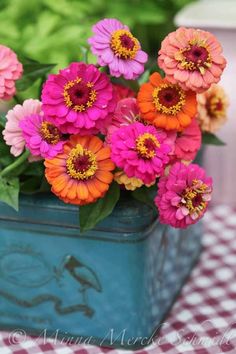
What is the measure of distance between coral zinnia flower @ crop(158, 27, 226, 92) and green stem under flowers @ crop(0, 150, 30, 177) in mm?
165

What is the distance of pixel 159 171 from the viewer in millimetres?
722

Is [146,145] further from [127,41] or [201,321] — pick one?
[201,321]

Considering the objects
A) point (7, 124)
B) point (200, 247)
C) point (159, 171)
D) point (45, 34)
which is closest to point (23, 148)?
point (7, 124)

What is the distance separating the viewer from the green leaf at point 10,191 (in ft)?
2.57

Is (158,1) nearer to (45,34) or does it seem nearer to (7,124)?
(45,34)

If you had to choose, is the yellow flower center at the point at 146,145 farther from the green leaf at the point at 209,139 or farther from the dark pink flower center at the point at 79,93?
the green leaf at the point at 209,139

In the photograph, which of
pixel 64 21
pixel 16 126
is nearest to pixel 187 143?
pixel 16 126

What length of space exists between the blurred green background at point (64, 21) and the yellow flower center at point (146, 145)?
1.84 ft

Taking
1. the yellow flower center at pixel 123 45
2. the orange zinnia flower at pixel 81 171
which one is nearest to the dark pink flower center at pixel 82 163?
the orange zinnia flower at pixel 81 171

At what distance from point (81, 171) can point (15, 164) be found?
88 mm

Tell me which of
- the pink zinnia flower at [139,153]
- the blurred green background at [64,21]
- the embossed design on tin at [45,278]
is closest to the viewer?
the pink zinnia flower at [139,153]

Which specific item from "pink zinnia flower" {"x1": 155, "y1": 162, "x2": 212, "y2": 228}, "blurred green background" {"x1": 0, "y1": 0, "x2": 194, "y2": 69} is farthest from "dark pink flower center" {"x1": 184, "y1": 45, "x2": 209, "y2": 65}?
"blurred green background" {"x1": 0, "y1": 0, "x2": 194, "y2": 69}

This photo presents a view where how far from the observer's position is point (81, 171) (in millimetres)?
737

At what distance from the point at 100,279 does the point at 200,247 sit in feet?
0.97
